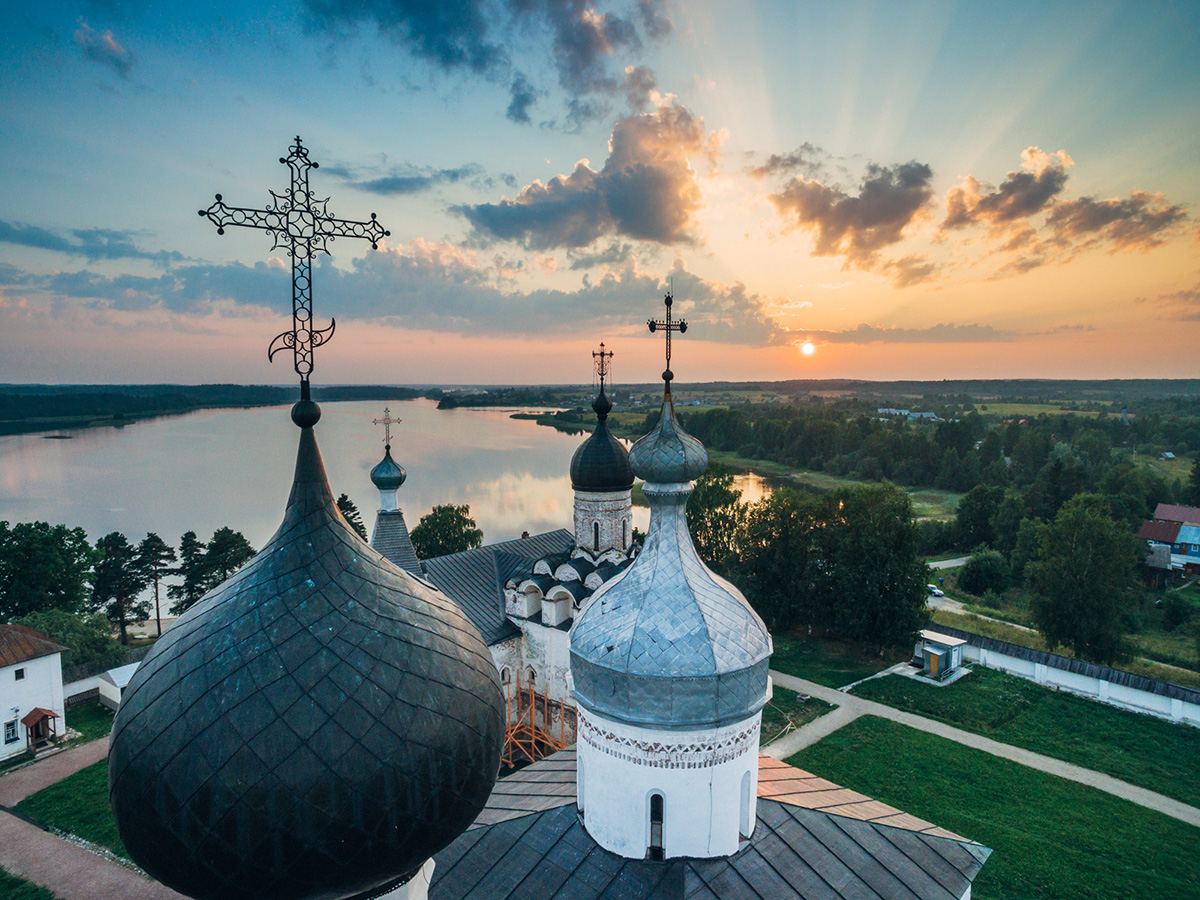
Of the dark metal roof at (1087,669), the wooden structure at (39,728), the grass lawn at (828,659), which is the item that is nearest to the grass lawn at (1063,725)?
the dark metal roof at (1087,669)

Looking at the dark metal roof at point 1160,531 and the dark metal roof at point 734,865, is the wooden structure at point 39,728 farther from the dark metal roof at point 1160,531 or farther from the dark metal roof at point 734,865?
the dark metal roof at point 1160,531

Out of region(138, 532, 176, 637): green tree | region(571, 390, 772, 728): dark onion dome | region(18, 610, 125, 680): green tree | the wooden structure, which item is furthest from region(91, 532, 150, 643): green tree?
region(571, 390, 772, 728): dark onion dome

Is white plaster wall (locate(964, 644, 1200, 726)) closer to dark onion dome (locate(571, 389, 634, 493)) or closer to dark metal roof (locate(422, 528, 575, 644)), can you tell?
dark onion dome (locate(571, 389, 634, 493))

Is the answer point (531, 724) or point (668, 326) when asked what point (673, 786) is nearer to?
point (668, 326)

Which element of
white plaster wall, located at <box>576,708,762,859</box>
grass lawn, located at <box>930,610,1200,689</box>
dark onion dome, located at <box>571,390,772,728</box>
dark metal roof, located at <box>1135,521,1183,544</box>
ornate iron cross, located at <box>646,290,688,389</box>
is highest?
ornate iron cross, located at <box>646,290,688,389</box>

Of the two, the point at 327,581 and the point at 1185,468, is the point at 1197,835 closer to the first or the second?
the point at 327,581
